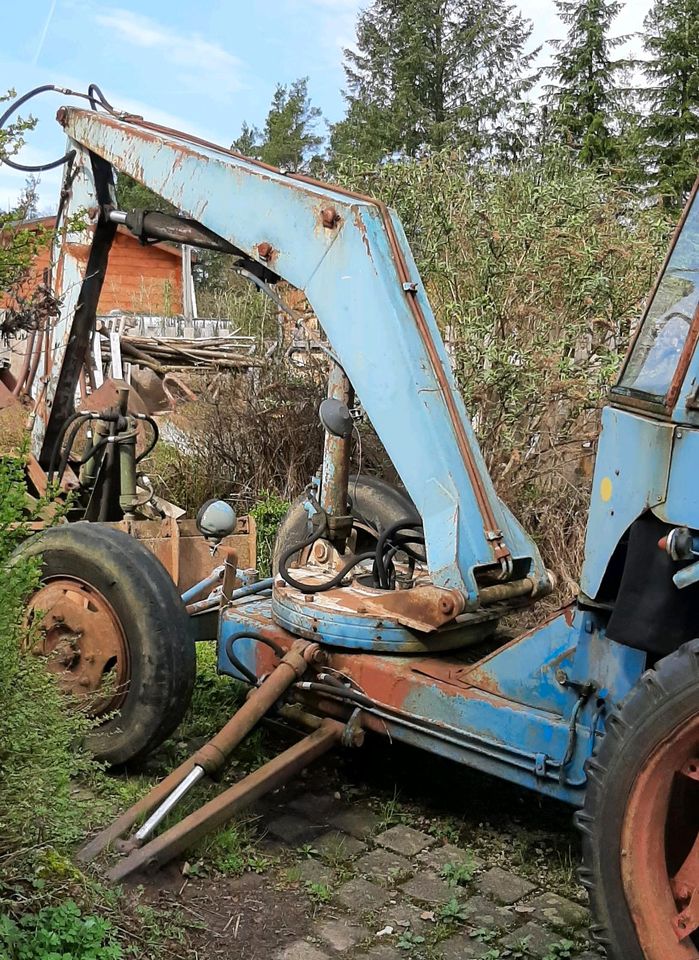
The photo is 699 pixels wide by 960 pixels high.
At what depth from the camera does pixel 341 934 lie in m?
3.26

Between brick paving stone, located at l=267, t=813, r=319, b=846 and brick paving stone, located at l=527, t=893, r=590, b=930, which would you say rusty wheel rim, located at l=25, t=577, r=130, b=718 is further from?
brick paving stone, located at l=527, t=893, r=590, b=930

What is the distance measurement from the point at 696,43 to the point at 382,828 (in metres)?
18.0

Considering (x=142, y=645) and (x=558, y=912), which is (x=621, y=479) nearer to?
(x=558, y=912)

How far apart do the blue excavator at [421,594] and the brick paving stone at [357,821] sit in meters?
0.35

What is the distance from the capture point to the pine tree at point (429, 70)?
27188 mm

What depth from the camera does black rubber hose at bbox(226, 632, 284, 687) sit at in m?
4.09

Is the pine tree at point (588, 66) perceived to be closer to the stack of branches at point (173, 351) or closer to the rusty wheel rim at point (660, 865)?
the stack of branches at point (173, 351)

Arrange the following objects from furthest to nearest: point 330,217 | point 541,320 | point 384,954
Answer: point 541,320
point 330,217
point 384,954

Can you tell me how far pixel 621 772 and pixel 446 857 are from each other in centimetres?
130

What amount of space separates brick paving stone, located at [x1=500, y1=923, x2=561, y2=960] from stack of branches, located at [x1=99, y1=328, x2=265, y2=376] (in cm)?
1192

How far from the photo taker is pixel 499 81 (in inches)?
1101

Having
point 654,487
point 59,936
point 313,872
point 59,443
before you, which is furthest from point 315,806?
point 59,443

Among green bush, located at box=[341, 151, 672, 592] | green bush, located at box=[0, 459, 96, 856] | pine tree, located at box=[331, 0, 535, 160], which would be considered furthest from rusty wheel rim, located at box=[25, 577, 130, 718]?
pine tree, located at box=[331, 0, 535, 160]

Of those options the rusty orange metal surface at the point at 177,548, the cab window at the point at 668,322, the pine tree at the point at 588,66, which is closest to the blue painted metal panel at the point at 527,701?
the cab window at the point at 668,322
